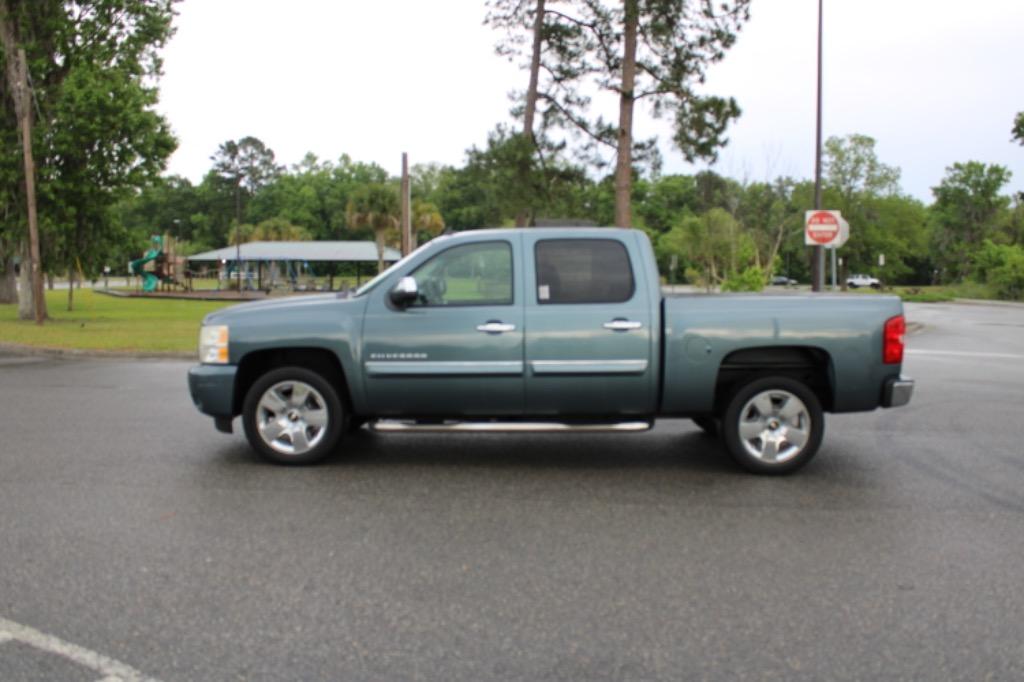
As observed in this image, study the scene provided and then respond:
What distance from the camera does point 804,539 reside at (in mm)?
5273

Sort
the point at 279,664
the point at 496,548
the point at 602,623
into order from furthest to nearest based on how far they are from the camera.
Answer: the point at 496,548
the point at 602,623
the point at 279,664

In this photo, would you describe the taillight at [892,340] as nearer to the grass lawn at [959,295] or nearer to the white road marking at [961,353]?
the white road marking at [961,353]

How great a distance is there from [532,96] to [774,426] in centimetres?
1924

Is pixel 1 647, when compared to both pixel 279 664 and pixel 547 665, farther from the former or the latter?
pixel 547 665

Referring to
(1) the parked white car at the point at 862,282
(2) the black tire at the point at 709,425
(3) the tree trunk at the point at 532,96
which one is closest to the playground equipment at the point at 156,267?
(3) the tree trunk at the point at 532,96

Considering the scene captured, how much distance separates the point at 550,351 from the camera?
676 cm

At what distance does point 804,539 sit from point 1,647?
4064mm

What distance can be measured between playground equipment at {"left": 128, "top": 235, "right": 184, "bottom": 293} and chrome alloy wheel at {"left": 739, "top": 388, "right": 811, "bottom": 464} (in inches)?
2110

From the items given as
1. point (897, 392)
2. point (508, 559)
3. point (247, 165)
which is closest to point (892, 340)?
point (897, 392)

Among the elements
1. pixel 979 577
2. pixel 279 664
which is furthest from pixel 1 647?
pixel 979 577

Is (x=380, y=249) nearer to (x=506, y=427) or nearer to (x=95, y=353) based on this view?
(x=95, y=353)

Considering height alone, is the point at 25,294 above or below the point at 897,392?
above

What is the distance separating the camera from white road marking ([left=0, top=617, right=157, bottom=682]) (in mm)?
3443

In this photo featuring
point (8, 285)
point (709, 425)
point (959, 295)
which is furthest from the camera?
point (959, 295)
